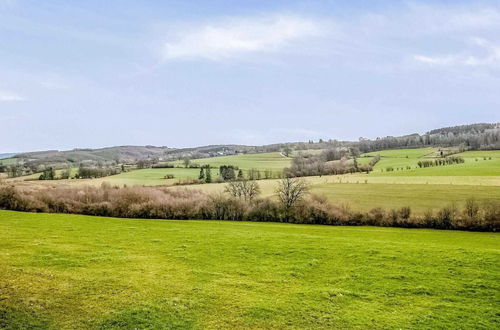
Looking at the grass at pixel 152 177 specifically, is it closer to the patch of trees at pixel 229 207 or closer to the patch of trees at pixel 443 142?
the patch of trees at pixel 229 207

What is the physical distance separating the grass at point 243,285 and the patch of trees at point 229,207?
28448 mm

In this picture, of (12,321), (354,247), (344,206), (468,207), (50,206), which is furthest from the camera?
(50,206)

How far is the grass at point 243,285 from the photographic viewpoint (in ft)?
40.0

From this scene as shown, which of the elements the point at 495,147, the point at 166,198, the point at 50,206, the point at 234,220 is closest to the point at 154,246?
the point at 234,220

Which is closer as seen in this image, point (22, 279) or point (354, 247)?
point (22, 279)

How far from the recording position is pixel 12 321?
11.7 m

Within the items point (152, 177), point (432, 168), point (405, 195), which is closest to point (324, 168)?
point (432, 168)

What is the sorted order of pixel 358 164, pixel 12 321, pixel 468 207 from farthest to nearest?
pixel 358 164 → pixel 468 207 → pixel 12 321

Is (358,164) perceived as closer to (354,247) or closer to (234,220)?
(234,220)

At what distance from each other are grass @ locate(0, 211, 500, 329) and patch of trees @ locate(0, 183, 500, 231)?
93.3 ft

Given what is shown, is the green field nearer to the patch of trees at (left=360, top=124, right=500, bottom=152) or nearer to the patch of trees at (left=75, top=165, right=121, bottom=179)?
the patch of trees at (left=360, top=124, right=500, bottom=152)

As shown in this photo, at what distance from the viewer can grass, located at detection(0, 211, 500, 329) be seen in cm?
1220

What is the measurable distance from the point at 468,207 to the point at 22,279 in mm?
47571

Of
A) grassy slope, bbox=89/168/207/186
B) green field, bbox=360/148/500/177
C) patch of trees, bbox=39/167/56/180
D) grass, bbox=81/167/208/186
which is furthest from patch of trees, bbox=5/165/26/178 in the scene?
green field, bbox=360/148/500/177
